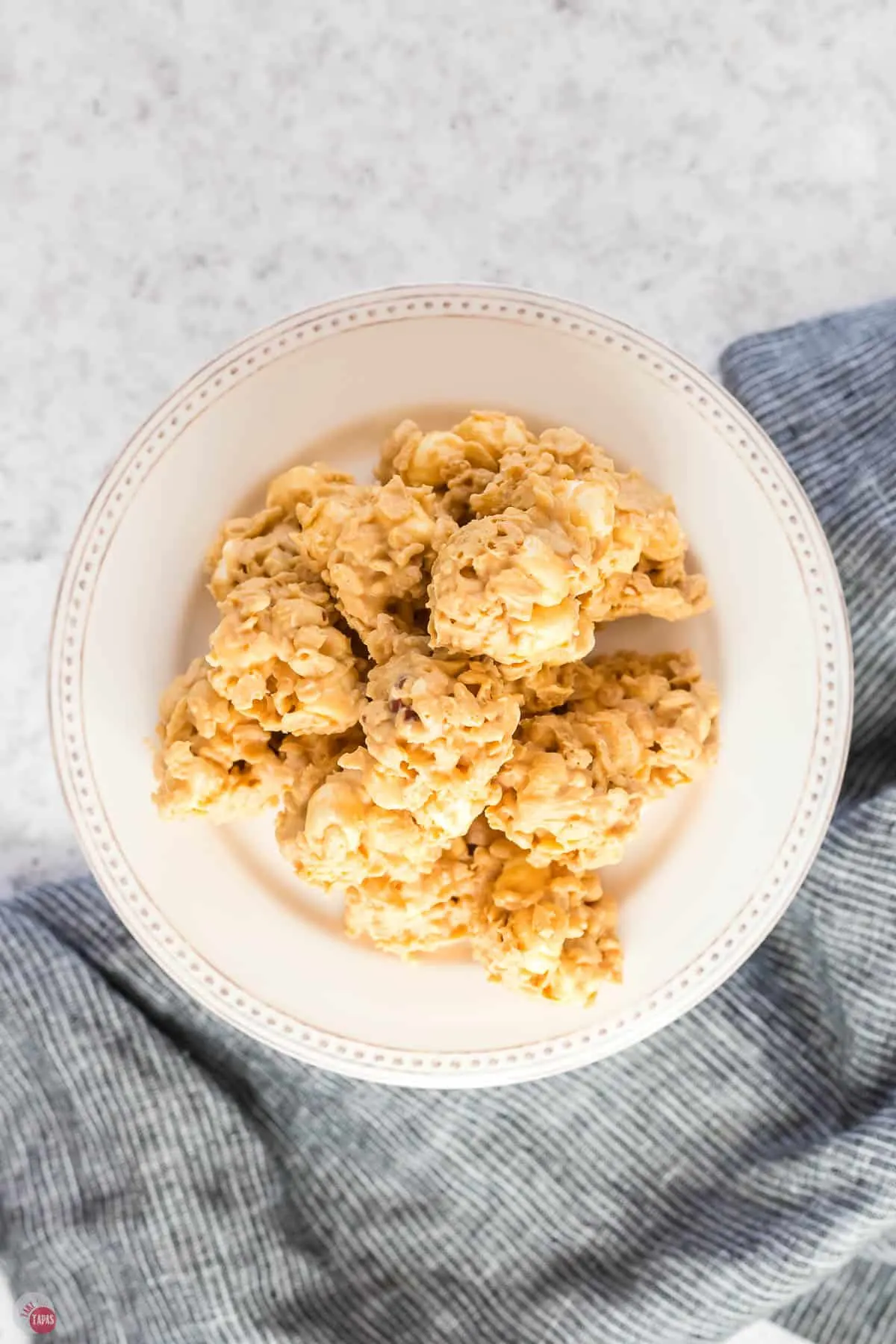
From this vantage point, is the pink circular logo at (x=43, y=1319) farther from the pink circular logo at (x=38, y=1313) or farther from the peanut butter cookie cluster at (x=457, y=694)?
the peanut butter cookie cluster at (x=457, y=694)

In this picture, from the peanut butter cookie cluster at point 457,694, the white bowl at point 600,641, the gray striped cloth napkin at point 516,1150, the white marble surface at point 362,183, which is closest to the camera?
the peanut butter cookie cluster at point 457,694

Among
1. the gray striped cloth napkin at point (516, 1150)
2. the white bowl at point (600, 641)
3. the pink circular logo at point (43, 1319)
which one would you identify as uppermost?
the white bowl at point (600, 641)

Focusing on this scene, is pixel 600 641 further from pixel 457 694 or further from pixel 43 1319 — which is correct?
pixel 43 1319

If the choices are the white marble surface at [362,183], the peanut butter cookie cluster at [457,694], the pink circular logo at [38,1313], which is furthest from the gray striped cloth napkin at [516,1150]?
the peanut butter cookie cluster at [457,694]

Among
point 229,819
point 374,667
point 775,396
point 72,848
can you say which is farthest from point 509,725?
point 72,848

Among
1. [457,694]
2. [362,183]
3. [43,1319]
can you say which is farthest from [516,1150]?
[362,183]

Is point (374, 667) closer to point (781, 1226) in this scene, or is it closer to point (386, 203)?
point (386, 203)
